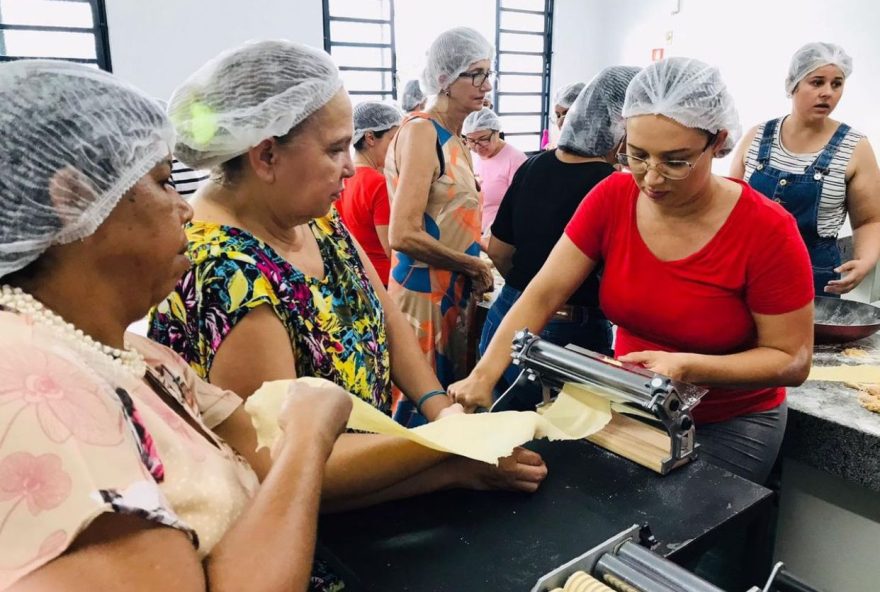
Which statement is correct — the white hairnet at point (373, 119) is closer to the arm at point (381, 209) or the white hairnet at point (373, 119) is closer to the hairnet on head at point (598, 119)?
the arm at point (381, 209)

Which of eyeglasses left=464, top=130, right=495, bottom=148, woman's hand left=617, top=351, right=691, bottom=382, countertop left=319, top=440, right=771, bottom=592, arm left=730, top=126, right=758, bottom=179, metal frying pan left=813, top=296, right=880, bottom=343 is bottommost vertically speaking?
metal frying pan left=813, top=296, right=880, bottom=343

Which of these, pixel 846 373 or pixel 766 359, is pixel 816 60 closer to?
pixel 846 373

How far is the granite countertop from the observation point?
4.91 ft

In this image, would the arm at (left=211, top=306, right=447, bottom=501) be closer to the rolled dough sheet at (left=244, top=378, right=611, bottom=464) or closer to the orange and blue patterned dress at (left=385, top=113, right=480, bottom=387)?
the rolled dough sheet at (left=244, top=378, right=611, bottom=464)

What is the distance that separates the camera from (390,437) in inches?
41.3

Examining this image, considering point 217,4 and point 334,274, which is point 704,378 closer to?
point 334,274

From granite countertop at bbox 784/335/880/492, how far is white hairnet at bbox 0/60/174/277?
5.37 ft

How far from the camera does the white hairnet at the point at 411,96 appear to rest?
4.94m

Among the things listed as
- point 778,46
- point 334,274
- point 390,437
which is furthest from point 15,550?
point 778,46

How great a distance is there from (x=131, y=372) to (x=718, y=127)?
137 centimetres

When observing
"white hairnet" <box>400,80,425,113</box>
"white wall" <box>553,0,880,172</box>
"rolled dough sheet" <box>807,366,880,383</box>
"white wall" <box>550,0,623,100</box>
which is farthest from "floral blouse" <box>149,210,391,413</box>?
"white wall" <box>550,0,623,100</box>

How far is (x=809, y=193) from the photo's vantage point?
2.70 m

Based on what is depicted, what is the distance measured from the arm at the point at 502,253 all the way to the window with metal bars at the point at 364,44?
4.85 m

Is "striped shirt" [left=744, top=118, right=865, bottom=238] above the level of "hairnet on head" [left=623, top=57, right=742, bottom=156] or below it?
below
